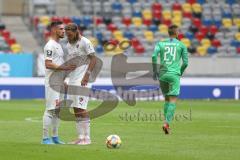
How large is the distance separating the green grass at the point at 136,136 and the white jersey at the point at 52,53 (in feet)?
4.44

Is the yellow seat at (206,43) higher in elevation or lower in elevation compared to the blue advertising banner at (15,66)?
higher

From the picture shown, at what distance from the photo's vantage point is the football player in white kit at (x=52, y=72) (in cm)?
1428

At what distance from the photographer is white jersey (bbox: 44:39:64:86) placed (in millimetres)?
14328

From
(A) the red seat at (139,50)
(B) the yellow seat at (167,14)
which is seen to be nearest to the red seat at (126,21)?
(B) the yellow seat at (167,14)

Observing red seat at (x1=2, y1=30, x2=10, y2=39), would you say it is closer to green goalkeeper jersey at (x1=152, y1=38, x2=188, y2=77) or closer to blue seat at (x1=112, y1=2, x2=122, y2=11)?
blue seat at (x1=112, y1=2, x2=122, y2=11)

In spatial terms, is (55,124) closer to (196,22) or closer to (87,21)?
(87,21)

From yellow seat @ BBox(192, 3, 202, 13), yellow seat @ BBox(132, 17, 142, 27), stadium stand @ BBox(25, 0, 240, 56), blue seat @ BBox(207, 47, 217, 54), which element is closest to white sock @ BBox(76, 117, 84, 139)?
stadium stand @ BBox(25, 0, 240, 56)

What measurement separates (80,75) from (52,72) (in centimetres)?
53

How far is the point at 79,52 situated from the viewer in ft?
48.0

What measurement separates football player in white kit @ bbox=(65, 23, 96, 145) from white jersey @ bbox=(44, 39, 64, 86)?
0.24 m

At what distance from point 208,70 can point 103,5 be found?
28.5 feet

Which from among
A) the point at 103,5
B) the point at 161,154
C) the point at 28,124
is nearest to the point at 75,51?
the point at 161,154

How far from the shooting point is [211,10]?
143 ft

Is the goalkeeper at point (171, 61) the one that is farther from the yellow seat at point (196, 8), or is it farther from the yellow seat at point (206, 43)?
the yellow seat at point (196, 8)
